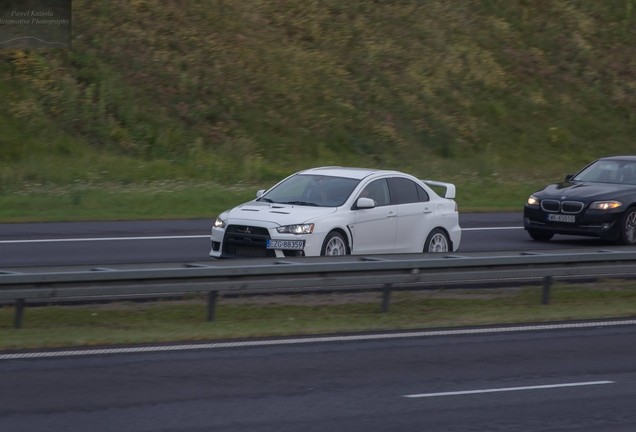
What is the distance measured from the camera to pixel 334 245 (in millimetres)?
14141

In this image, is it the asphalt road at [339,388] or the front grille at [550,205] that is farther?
the front grille at [550,205]

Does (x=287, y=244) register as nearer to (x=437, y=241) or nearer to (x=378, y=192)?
(x=378, y=192)

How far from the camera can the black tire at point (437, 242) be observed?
51.4 ft

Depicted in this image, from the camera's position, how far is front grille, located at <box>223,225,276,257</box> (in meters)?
13.7

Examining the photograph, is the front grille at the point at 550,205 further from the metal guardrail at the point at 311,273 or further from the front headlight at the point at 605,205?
the metal guardrail at the point at 311,273

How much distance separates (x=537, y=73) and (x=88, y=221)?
25.9 m

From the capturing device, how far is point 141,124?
104 feet

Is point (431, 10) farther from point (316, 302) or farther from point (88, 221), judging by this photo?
point (316, 302)

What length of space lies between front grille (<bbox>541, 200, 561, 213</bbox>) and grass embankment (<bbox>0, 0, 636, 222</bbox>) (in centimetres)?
646

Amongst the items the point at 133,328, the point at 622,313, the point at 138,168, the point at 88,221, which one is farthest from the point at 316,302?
the point at 138,168

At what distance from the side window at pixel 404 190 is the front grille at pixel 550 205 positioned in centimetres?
403

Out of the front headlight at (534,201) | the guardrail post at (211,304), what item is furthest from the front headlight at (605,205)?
the guardrail post at (211,304)

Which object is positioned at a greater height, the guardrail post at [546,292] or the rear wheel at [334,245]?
the rear wheel at [334,245]

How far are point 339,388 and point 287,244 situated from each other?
5727 mm
